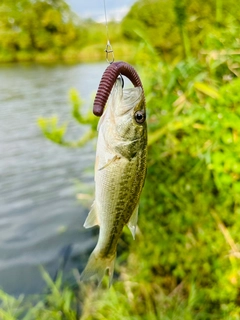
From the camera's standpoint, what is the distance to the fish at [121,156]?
54.1 inches

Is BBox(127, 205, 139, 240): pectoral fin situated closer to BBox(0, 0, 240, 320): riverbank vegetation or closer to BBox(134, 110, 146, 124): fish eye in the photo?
BBox(134, 110, 146, 124): fish eye

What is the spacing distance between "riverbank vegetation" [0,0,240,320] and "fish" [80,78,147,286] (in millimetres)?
1293

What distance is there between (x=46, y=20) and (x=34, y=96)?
26.7 m

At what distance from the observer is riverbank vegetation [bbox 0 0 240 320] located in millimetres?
2705

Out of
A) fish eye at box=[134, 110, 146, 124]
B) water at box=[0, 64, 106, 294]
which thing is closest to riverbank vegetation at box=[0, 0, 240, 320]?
water at box=[0, 64, 106, 294]

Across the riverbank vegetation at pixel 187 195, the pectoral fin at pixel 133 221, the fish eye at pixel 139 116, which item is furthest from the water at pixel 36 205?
the fish eye at pixel 139 116

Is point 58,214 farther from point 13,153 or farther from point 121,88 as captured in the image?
point 121,88

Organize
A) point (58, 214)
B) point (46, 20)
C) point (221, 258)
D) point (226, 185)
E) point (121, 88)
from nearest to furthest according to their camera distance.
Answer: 1. point (121, 88)
2. point (226, 185)
3. point (221, 258)
4. point (58, 214)
5. point (46, 20)

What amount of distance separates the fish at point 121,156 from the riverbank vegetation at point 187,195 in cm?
129

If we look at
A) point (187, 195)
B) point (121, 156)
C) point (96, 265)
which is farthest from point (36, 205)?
point (121, 156)

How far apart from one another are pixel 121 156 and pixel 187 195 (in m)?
1.78

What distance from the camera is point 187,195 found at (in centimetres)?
308

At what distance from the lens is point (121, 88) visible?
1.32 metres

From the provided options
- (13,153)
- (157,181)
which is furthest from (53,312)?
(13,153)
